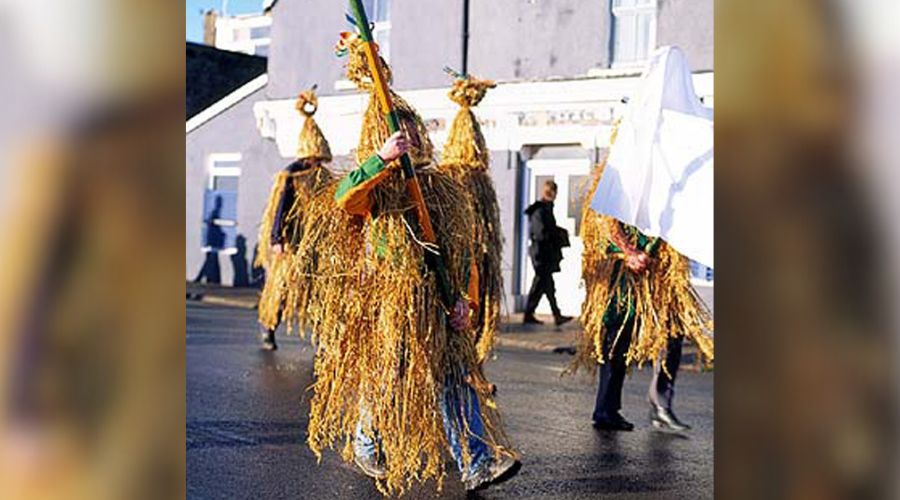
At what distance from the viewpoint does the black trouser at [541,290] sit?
35.2 feet

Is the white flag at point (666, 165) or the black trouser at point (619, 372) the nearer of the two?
the white flag at point (666, 165)

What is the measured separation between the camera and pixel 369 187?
438 centimetres

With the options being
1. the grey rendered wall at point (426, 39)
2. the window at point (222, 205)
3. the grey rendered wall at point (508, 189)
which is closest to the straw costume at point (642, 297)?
the grey rendered wall at point (508, 189)

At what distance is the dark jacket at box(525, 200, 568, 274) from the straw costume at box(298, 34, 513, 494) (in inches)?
204


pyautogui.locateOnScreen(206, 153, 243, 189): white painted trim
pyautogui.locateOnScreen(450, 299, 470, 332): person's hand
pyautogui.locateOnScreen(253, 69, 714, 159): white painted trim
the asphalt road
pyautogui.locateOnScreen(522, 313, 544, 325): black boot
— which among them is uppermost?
pyautogui.locateOnScreen(253, 69, 714, 159): white painted trim

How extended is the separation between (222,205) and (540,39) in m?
3.93

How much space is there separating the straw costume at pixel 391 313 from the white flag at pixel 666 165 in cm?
96

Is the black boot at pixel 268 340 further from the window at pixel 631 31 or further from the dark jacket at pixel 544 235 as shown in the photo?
the window at pixel 631 31

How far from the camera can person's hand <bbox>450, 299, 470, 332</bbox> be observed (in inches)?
182

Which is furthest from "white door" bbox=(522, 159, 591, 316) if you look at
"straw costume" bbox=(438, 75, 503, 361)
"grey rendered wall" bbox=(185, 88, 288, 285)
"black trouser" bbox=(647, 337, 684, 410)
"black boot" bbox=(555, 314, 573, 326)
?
"black trouser" bbox=(647, 337, 684, 410)

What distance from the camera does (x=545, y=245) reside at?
10.3 meters
